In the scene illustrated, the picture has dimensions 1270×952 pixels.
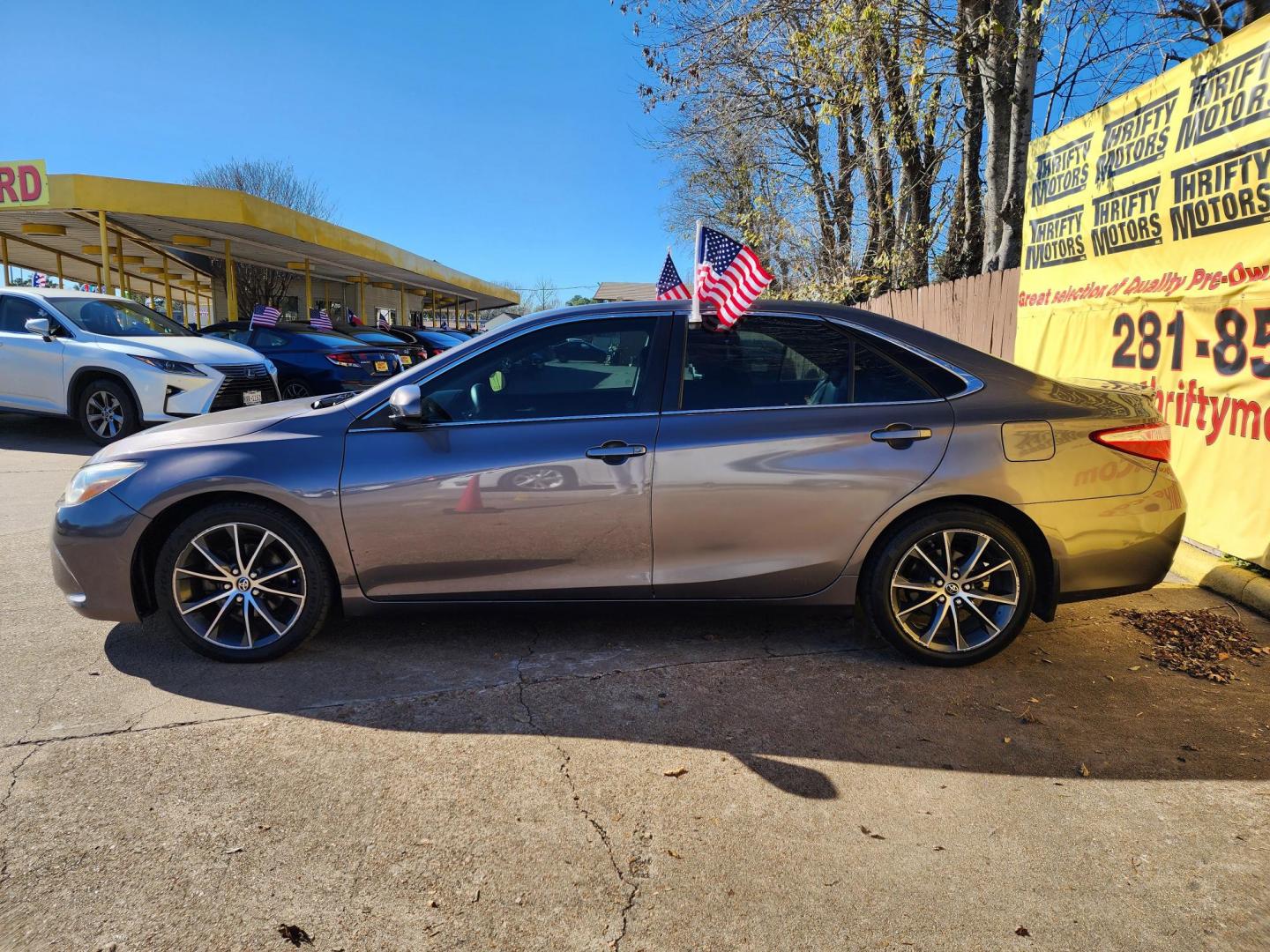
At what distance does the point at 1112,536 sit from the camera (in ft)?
12.3

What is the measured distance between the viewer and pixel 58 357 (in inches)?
387

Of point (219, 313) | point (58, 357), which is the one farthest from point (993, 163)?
point (219, 313)

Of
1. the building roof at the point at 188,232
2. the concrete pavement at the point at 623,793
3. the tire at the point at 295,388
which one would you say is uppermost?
the building roof at the point at 188,232

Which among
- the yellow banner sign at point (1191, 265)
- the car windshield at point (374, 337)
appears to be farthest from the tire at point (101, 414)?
the yellow banner sign at point (1191, 265)

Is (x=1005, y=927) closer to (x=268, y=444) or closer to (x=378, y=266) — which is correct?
(x=268, y=444)

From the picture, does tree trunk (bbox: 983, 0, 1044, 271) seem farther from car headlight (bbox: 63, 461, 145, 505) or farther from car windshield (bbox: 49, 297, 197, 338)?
car windshield (bbox: 49, 297, 197, 338)

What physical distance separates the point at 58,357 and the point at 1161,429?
437 inches

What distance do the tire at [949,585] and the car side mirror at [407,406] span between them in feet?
6.99

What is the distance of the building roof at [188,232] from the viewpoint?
15273 millimetres

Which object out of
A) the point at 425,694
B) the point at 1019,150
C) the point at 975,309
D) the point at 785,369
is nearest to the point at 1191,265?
the point at 785,369

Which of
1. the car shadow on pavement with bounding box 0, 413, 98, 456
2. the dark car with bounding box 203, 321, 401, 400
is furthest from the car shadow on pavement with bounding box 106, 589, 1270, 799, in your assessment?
the dark car with bounding box 203, 321, 401, 400

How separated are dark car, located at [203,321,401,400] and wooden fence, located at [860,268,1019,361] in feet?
24.1

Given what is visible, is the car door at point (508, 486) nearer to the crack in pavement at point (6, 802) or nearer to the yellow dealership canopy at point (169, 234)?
the crack in pavement at point (6, 802)

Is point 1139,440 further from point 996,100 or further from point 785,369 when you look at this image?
point 996,100
